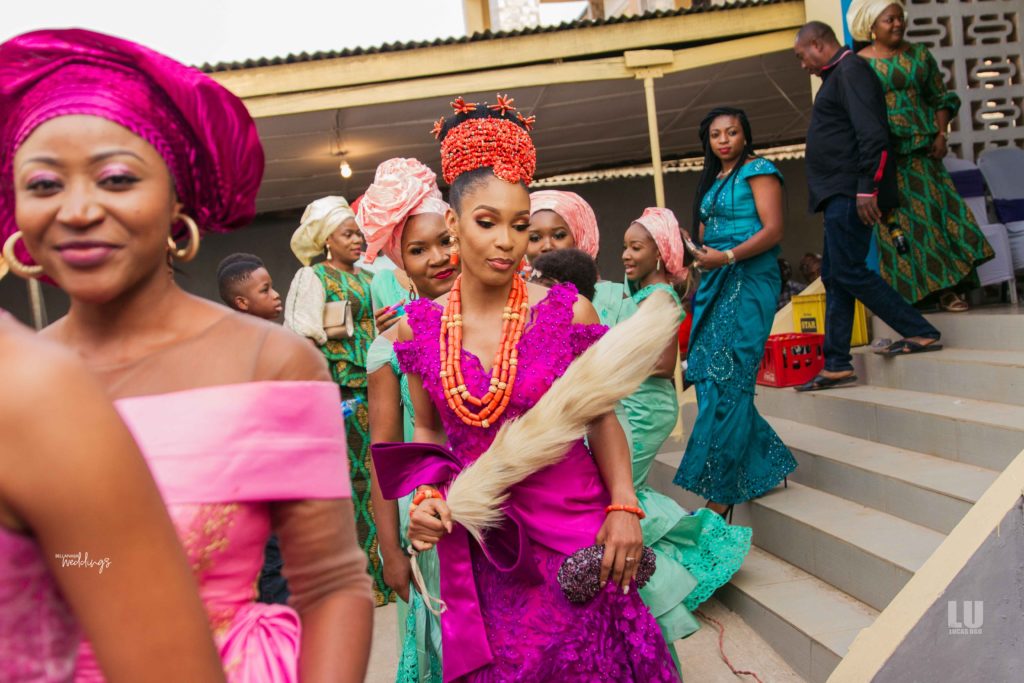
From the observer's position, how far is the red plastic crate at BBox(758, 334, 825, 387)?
6832mm

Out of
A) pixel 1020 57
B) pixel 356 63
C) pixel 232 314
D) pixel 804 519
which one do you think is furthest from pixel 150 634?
pixel 356 63

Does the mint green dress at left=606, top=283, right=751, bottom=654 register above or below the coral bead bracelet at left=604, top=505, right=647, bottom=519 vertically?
below

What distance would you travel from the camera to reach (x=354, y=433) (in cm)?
557

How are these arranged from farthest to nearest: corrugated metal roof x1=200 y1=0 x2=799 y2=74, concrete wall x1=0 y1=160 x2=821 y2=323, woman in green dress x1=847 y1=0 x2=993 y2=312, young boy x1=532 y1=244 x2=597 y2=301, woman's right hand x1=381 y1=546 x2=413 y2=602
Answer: concrete wall x1=0 y1=160 x2=821 y2=323 < corrugated metal roof x1=200 y1=0 x2=799 y2=74 < woman in green dress x1=847 y1=0 x2=993 y2=312 < young boy x1=532 y1=244 x2=597 y2=301 < woman's right hand x1=381 y1=546 x2=413 y2=602

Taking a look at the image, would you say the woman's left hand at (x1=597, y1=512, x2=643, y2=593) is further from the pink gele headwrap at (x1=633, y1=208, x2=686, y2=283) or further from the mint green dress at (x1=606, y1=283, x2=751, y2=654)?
the pink gele headwrap at (x1=633, y1=208, x2=686, y2=283)

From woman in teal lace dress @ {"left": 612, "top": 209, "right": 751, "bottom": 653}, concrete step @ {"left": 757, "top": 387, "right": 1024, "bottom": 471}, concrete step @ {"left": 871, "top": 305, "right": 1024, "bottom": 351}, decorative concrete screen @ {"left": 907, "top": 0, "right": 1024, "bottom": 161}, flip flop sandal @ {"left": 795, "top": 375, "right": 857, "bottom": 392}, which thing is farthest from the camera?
decorative concrete screen @ {"left": 907, "top": 0, "right": 1024, "bottom": 161}

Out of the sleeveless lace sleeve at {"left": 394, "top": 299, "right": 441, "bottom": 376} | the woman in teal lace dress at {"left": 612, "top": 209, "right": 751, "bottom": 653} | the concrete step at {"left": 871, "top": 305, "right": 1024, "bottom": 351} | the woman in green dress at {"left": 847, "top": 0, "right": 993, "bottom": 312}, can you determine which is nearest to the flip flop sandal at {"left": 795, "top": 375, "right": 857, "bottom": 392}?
the concrete step at {"left": 871, "top": 305, "right": 1024, "bottom": 351}

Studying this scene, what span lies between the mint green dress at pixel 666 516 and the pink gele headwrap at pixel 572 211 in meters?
0.43

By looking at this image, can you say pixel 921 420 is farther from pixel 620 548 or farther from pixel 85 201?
pixel 85 201

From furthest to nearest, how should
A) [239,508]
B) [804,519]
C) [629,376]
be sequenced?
[804,519]
[629,376]
[239,508]

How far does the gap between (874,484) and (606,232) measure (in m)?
11.6

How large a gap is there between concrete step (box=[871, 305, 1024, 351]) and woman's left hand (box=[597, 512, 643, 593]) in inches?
153

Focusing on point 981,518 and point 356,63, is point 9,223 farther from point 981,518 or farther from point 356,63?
point 356,63

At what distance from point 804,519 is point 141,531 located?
4390 mm
